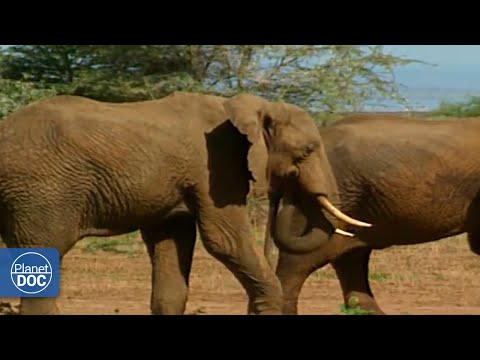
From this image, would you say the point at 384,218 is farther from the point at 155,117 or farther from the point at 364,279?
the point at 155,117

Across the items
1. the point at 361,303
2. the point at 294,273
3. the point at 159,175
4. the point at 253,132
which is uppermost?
the point at 253,132

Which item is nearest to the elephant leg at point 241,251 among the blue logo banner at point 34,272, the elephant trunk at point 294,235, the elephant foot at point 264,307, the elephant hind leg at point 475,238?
the elephant foot at point 264,307

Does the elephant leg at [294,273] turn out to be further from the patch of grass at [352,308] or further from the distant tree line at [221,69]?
the distant tree line at [221,69]

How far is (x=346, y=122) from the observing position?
11.3 m

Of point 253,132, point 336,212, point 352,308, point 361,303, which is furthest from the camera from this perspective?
point 361,303

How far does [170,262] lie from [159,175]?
76cm

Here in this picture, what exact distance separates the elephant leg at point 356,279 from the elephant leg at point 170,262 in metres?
1.37

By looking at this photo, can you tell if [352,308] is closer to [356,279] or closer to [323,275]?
[356,279]

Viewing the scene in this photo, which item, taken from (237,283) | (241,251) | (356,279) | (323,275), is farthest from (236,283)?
(241,251)

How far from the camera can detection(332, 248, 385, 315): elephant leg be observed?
1125 centimetres

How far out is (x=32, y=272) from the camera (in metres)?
9.40

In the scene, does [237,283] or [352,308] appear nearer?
[352,308]

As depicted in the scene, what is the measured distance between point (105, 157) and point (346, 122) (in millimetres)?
2326

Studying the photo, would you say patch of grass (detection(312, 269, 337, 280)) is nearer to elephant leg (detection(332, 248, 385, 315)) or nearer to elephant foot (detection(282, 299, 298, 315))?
elephant leg (detection(332, 248, 385, 315))
